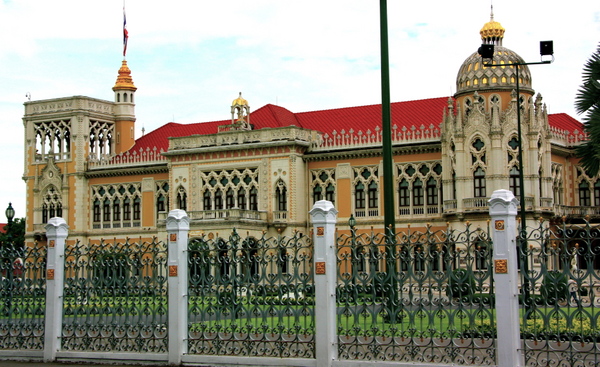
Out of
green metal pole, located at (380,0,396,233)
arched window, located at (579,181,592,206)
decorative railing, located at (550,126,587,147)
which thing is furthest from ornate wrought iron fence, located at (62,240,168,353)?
arched window, located at (579,181,592,206)

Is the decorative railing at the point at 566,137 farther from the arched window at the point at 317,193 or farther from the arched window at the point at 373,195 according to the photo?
the arched window at the point at 317,193

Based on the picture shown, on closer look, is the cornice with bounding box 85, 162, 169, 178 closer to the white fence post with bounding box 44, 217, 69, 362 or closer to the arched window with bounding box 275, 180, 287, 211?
the arched window with bounding box 275, 180, 287, 211

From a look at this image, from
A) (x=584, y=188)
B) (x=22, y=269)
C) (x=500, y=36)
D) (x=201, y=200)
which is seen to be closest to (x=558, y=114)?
(x=584, y=188)

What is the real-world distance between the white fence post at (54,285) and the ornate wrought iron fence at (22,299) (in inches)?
15.7

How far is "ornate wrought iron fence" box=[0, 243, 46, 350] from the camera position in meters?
17.8

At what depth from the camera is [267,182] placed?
158 feet

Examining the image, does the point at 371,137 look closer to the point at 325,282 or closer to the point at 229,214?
the point at 229,214

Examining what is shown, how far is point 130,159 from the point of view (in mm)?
54844

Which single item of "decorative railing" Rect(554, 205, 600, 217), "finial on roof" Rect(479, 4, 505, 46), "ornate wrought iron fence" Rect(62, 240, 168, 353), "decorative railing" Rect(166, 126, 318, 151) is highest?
"finial on roof" Rect(479, 4, 505, 46)

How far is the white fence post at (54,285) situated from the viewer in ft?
56.2

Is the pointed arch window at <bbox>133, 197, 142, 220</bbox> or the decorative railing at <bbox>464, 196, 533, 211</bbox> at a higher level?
the pointed arch window at <bbox>133, 197, 142, 220</bbox>

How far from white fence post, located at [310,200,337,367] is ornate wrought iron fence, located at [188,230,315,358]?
0.77 ft

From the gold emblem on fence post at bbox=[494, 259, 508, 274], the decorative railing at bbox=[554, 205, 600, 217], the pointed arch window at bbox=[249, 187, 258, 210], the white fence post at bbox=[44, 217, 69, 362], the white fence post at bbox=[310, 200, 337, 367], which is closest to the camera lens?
the gold emblem on fence post at bbox=[494, 259, 508, 274]

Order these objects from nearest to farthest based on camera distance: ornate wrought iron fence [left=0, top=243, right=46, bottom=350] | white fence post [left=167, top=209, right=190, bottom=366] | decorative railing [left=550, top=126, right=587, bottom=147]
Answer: white fence post [left=167, top=209, right=190, bottom=366] → ornate wrought iron fence [left=0, top=243, right=46, bottom=350] → decorative railing [left=550, top=126, right=587, bottom=147]
